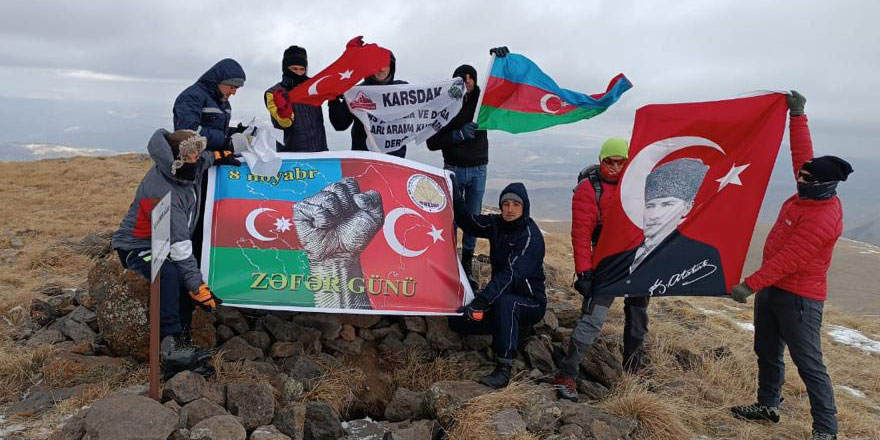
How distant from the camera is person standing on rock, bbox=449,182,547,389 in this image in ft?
18.6

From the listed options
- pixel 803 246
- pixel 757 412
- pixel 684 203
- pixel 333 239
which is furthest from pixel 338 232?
pixel 757 412

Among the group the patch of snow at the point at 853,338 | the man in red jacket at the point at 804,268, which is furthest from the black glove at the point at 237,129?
the patch of snow at the point at 853,338

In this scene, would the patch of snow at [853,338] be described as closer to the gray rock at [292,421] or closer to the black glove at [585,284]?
the black glove at [585,284]

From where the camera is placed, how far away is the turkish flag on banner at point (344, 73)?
20.7ft

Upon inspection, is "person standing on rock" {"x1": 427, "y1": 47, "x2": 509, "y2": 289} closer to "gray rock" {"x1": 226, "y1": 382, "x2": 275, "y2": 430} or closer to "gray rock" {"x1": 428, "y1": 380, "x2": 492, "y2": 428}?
"gray rock" {"x1": 428, "y1": 380, "x2": 492, "y2": 428}

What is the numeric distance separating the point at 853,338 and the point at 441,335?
9907 millimetres

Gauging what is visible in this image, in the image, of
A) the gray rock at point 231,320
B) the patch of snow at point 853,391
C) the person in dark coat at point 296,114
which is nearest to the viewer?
the gray rock at point 231,320

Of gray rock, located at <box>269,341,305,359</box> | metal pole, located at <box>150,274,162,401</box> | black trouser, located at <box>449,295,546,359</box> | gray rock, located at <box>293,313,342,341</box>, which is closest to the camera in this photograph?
metal pole, located at <box>150,274,162,401</box>

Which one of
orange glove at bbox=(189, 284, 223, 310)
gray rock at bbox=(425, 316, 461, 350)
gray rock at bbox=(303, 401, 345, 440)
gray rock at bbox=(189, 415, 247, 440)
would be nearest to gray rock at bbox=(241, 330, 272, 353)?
orange glove at bbox=(189, 284, 223, 310)

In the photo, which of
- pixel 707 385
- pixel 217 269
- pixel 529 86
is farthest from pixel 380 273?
pixel 707 385

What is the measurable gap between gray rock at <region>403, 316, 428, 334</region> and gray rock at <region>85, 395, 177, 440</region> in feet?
9.78

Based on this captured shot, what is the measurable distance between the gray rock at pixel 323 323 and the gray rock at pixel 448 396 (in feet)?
5.11

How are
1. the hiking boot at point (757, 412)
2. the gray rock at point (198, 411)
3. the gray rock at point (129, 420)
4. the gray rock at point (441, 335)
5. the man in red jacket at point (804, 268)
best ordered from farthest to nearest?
1. the gray rock at point (441, 335)
2. the hiking boot at point (757, 412)
3. the man in red jacket at point (804, 268)
4. the gray rock at point (198, 411)
5. the gray rock at point (129, 420)

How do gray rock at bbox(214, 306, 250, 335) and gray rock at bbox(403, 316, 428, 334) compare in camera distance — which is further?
gray rock at bbox(403, 316, 428, 334)
